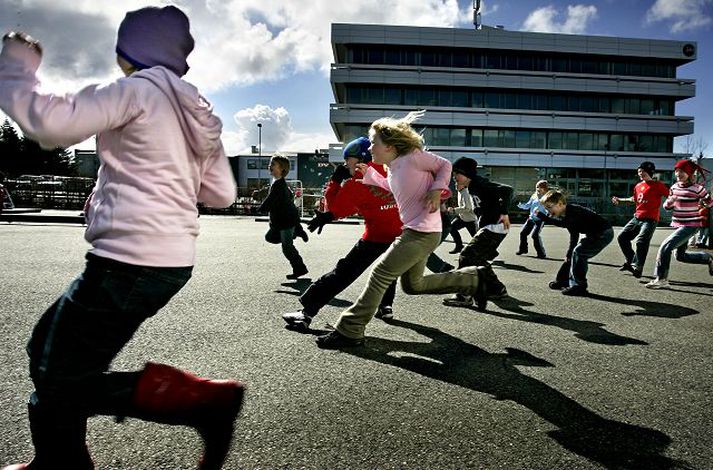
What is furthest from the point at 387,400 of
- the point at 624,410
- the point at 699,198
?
the point at 699,198

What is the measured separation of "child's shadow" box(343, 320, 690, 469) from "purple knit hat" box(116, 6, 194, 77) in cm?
231

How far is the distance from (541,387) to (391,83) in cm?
5402

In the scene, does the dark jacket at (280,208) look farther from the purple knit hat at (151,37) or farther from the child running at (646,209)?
the purple knit hat at (151,37)

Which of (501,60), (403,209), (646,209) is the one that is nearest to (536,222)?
(646,209)

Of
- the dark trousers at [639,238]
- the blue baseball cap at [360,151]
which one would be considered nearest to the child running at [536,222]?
the dark trousers at [639,238]

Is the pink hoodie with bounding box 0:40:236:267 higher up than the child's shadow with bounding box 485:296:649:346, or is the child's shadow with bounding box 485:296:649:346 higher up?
the pink hoodie with bounding box 0:40:236:267

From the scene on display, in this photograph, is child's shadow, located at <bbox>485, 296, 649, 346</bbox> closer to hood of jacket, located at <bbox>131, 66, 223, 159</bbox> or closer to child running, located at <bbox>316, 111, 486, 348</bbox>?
child running, located at <bbox>316, 111, 486, 348</bbox>

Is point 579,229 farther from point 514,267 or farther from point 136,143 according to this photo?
point 136,143

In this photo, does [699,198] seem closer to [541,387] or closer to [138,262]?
[541,387]

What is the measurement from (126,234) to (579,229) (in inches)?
263

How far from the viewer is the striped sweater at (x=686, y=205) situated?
7.98m

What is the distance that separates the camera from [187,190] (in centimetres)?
193

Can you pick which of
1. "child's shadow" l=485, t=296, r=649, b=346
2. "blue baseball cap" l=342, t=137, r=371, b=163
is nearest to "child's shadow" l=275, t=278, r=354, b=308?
"child's shadow" l=485, t=296, r=649, b=346

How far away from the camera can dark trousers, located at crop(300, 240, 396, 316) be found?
466 cm
